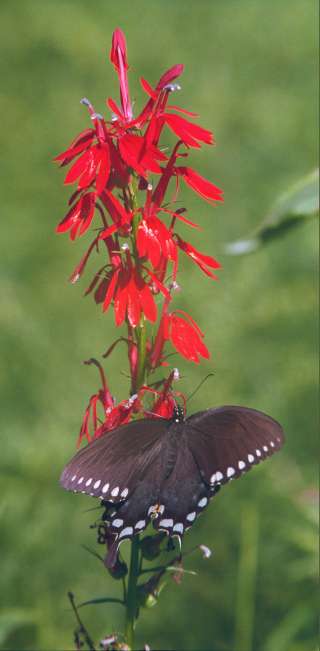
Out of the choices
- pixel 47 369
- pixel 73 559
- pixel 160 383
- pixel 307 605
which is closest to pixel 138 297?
pixel 160 383

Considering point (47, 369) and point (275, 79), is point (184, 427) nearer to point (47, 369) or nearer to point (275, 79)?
point (47, 369)

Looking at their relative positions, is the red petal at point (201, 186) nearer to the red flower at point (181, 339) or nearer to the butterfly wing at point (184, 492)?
the red flower at point (181, 339)

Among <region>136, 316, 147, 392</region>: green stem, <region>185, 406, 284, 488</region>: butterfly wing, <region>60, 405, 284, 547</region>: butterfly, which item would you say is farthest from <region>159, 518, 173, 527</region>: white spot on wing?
<region>136, 316, 147, 392</region>: green stem

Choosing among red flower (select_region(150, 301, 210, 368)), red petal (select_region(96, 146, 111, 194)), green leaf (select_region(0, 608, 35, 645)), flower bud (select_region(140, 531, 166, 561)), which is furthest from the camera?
green leaf (select_region(0, 608, 35, 645))

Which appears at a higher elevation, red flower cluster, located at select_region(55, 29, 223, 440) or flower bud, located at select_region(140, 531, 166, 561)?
red flower cluster, located at select_region(55, 29, 223, 440)

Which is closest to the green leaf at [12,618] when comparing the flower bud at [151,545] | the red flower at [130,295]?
the flower bud at [151,545]

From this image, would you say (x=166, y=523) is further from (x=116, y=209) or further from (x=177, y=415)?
(x=116, y=209)

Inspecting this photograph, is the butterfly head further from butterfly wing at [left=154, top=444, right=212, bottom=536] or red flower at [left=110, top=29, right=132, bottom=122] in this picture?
red flower at [left=110, top=29, right=132, bottom=122]

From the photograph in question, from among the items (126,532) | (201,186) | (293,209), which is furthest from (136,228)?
(126,532)
